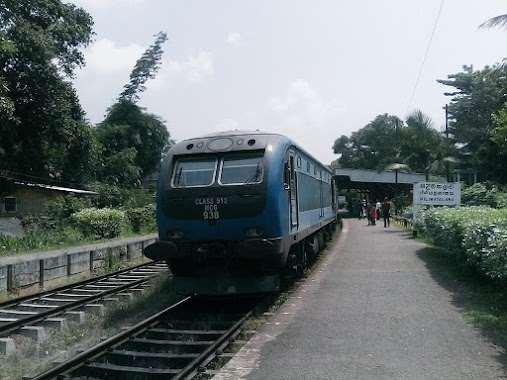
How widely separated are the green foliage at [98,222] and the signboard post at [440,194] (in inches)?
456

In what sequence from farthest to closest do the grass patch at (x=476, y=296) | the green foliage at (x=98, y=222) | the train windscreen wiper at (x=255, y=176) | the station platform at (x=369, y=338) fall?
the green foliage at (x=98, y=222) → the train windscreen wiper at (x=255, y=176) → the grass patch at (x=476, y=296) → the station platform at (x=369, y=338)

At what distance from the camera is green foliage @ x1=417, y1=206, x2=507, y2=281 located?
8.70 meters

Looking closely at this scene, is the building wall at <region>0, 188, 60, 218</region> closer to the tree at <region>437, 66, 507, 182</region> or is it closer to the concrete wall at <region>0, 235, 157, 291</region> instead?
the concrete wall at <region>0, 235, 157, 291</region>

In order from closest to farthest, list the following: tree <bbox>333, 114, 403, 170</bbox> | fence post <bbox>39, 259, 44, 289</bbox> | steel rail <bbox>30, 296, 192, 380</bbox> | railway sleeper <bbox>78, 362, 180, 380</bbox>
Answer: steel rail <bbox>30, 296, 192, 380</bbox>
railway sleeper <bbox>78, 362, 180, 380</bbox>
fence post <bbox>39, 259, 44, 289</bbox>
tree <bbox>333, 114, 403, 170</bbox>

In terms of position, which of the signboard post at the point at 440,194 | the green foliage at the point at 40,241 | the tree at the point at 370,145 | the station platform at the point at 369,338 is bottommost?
the station platform at the point at 369,338

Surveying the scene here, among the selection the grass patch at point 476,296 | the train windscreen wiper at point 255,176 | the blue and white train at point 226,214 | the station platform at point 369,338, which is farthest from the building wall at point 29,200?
the train windscreen wiper at point 255,176

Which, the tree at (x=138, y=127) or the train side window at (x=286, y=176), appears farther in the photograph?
the tree at (x=138, y=127)

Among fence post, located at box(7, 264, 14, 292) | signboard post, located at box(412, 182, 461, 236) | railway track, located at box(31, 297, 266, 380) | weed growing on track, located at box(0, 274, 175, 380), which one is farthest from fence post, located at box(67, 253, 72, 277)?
signboard post, located at box(412, 182, 461, 236)

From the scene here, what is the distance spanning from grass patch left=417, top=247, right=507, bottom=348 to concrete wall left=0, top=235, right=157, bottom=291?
638 cm

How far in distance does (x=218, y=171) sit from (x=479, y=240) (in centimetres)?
460

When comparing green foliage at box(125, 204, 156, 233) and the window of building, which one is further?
the window of building

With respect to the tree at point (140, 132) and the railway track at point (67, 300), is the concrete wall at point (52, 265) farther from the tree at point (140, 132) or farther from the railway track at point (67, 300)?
the tree at point (140, 132)

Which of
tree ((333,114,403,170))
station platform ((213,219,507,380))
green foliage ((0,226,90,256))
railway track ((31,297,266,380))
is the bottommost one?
railway track ((31,297,266,380))

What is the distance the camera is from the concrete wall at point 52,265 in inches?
506
